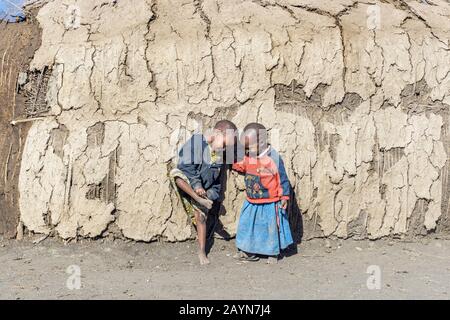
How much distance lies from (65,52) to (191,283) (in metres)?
2.47

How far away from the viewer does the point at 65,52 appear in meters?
5.45

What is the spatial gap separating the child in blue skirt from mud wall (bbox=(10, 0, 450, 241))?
24 centimetres

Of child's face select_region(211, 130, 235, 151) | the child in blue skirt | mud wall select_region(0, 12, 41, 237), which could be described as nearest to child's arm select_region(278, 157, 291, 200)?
the child in blue skirt

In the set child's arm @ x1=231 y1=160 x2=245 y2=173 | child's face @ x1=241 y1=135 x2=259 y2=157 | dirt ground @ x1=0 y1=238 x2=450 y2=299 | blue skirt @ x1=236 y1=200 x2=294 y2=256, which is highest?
child's face @ x1=241 y1=135 x2=259 y2=157

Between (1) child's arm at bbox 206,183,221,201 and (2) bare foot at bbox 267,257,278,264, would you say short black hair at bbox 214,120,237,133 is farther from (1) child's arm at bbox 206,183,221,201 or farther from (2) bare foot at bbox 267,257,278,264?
(2) bare foot at bbox 267,257,278,264

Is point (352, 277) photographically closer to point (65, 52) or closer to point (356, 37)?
point (356, 37)

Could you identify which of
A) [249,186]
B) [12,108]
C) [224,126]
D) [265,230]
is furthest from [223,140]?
[12,108]

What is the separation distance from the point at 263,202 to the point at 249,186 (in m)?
0.18

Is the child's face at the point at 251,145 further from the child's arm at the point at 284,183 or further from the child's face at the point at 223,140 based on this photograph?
the child's arm at the point at 284,183

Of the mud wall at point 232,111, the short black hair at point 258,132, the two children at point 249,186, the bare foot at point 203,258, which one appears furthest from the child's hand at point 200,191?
the short black hair at point 258,132

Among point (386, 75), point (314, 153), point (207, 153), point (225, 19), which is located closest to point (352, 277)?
point (314, 153)

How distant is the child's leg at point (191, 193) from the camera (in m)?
4.84

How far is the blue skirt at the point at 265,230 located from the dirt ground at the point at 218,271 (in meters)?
0.14

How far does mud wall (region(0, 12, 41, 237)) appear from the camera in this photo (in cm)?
546
